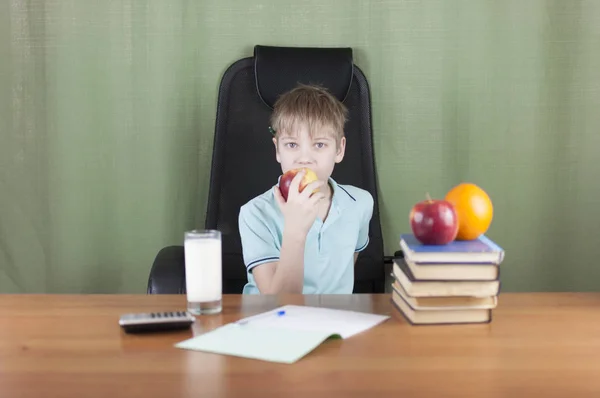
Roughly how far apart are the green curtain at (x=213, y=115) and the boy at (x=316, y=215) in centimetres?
44

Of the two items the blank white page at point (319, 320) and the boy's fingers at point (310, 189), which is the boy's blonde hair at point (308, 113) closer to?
the boy's fingers at point (310, 189)

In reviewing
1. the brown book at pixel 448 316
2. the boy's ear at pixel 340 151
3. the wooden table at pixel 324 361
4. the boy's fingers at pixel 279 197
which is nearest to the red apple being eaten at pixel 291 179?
the boy's fingers at pixel 279 197

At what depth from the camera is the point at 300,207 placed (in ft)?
5.12

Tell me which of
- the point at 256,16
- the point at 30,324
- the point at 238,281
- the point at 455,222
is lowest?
the point at 238,281

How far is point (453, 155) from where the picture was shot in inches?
89.4

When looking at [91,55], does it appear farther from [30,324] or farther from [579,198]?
[579,198]

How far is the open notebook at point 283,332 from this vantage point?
0.97 metres

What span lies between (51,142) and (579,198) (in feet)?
5.73

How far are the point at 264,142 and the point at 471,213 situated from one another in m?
0.95

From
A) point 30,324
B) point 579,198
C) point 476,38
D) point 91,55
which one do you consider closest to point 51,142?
point 91,55

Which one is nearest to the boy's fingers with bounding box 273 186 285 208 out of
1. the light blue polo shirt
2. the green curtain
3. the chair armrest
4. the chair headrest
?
the light blue polo shirt

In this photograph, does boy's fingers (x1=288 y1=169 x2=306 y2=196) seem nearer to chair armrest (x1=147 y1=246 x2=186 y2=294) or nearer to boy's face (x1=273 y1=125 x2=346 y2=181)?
boy's face (x1=273 y1=125 x2=346 y2=181)

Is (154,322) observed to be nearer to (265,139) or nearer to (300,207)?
(300,207)

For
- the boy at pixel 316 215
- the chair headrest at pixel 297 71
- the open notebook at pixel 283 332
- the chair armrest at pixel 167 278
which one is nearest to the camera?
the open notebook at pixel 283 332
